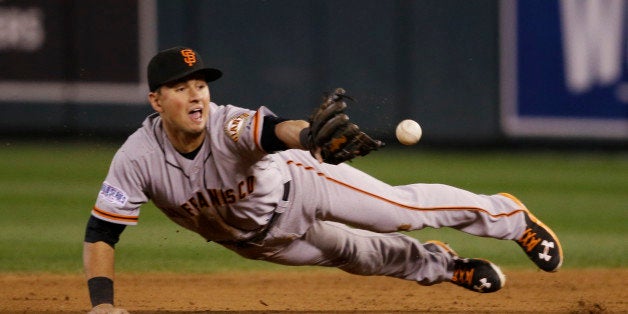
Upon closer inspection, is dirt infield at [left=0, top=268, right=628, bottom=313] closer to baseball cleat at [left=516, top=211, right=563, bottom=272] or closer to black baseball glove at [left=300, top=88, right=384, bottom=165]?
baseball cleat at [left=516, top=211, right=563, bottom=272]

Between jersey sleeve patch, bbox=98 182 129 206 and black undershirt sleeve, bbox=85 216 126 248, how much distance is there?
0.11m

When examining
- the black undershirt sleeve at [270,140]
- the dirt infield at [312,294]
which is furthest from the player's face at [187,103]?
the dirt infield at [312,294]

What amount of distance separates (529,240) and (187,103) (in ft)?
6.38

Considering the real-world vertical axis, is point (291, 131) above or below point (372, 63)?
above

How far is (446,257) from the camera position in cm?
553

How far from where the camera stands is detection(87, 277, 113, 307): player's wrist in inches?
174

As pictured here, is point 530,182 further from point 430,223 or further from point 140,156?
point 140,156

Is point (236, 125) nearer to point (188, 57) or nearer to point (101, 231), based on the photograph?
point (188, 57)

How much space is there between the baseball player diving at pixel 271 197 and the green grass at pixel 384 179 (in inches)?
78.4

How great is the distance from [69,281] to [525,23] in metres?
7.67

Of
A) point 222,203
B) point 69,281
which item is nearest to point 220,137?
Answer: point 222,203

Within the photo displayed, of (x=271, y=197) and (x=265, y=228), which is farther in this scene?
(x=265, y=228)

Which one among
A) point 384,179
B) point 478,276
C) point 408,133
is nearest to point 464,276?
point 478,276

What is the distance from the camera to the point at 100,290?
444 centimetres
